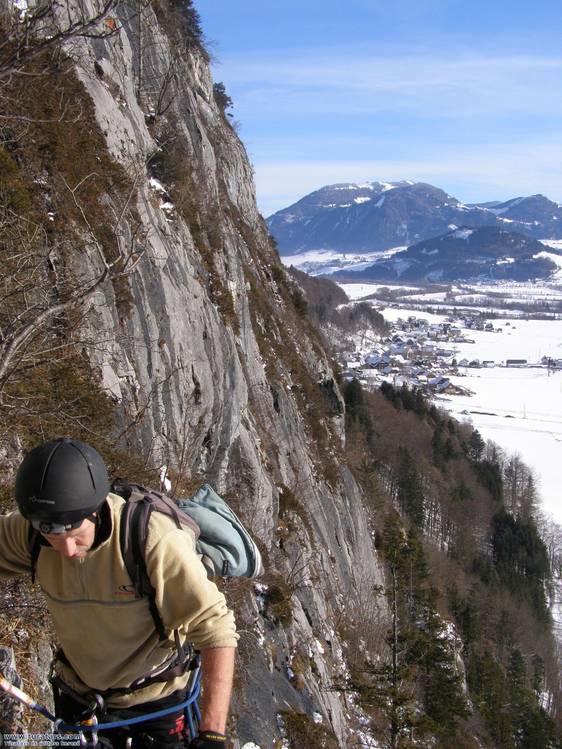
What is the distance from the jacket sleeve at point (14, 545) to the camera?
2.84m

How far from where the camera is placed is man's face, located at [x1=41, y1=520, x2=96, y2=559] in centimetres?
260

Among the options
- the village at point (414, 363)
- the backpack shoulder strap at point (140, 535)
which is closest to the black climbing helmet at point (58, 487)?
the backpack shoulder strap at point (140, 535)

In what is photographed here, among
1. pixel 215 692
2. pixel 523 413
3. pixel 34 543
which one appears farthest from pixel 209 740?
pixel 523 413

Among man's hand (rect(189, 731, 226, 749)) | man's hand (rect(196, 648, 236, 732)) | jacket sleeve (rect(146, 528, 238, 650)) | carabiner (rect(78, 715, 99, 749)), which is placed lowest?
carabiner (rect(78, 715, 99, 749))

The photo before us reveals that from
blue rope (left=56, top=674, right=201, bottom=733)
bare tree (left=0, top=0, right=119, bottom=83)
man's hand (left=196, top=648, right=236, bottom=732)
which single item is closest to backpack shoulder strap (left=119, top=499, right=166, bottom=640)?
man's hand (left=196, top=648, right=236, bottom=732)

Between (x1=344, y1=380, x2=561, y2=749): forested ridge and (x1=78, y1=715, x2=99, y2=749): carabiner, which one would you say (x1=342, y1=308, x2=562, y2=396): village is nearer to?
(x1=344, y1=380, x2=561, y2=749): forested ridge

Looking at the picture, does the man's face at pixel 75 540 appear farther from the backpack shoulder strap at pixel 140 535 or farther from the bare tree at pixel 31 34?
the bare tree at pixel 31 34

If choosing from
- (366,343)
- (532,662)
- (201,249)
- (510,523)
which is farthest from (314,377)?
(366,343)

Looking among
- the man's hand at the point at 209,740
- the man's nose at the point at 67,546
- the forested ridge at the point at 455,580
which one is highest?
the man's nose at the point at 67,546

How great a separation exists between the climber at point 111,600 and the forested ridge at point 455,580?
1222cm

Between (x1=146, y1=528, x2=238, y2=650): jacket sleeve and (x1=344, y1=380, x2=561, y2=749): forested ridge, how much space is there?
500 inches

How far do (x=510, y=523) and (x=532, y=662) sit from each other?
18.7 m

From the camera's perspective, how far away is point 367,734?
56.3 feet

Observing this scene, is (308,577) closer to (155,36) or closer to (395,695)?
(395,695)
